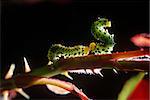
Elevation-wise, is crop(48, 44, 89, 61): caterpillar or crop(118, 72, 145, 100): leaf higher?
crop(48, 44, 89, 61): caterpillar

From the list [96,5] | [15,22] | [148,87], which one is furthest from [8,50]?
[148,87]

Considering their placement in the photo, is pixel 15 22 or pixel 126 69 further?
pixel 15 22

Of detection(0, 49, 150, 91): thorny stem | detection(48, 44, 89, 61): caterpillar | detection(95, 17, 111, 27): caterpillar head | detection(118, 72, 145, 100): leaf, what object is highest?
detection(95, 17, 111, 27): caterpillar head

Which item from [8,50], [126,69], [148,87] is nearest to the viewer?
[126,69]

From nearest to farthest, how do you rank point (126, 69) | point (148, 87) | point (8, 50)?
point (126, 69) → point (148, 87) → point (8, 50)

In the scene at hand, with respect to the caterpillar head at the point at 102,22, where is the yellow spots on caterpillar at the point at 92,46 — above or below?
below

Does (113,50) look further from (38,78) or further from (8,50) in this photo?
(8,50)

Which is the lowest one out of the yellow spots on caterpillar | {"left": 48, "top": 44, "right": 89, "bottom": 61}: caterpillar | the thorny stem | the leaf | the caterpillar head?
the leaf

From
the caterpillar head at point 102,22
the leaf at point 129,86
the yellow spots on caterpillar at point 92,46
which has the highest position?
the caterpillar head at point 102,22

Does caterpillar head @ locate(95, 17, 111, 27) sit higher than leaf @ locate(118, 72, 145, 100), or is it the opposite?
caterpillar head @ locate(95, 17, 111, 27)
